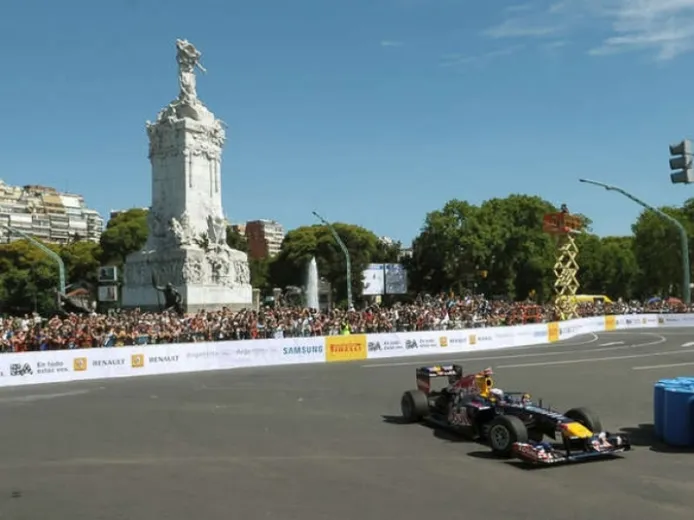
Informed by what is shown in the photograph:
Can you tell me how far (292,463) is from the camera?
11.5 m

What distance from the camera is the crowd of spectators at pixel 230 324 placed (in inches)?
1107

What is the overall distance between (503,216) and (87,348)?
6532cm

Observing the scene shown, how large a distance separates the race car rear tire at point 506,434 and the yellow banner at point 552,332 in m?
32.5

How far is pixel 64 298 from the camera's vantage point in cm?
4491

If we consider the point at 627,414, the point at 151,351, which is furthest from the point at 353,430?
the point at 151,351

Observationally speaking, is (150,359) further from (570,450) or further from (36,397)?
(570,450)

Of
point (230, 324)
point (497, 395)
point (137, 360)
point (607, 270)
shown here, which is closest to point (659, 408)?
point (497, 395)

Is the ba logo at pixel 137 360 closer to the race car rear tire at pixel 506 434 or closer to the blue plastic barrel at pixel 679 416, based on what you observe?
the race car rear tire at pixel 506 434

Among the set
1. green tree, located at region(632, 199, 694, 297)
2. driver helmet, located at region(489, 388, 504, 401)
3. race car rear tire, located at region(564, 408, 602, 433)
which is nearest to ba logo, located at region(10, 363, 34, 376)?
driver helmet, located at region(489, 388, 504, 401)

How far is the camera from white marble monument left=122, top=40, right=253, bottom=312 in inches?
1909

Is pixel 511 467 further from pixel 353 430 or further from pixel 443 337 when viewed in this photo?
pixel 443 337

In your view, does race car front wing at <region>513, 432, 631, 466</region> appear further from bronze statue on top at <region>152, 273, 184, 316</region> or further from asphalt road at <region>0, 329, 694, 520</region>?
bronze statue on top at <region>152, 273, 184, 316</region>

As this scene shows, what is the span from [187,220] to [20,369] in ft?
81.7

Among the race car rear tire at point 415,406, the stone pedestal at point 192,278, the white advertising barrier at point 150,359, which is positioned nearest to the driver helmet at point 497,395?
the race car rear tire at point 415,406
